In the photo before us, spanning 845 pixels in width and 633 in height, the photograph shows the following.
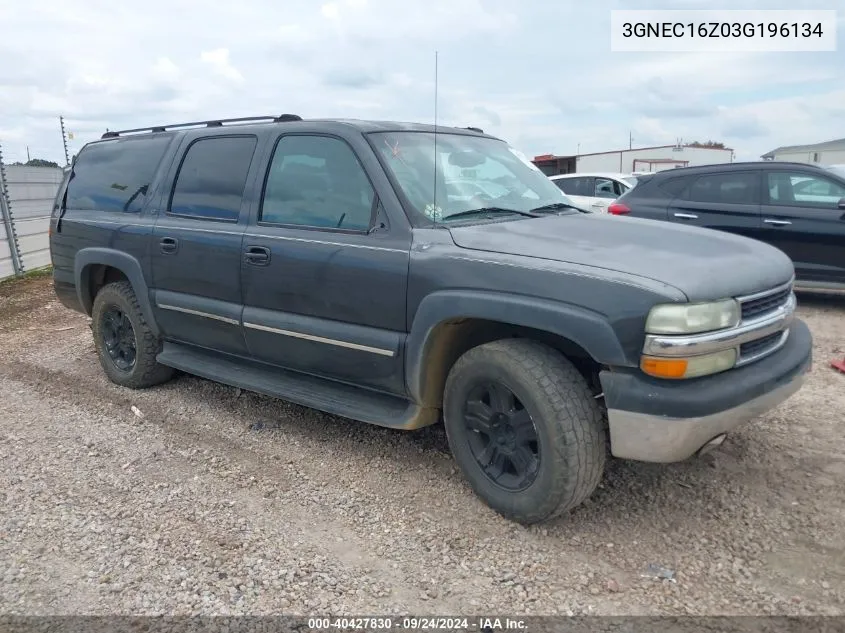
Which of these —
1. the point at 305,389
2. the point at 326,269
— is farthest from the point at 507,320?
the point at 305,389

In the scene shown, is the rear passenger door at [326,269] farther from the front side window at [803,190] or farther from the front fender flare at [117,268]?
the front side window at [803,190]

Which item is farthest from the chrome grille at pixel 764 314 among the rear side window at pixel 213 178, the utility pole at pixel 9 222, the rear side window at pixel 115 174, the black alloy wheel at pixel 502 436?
the utility pole at pixel 9 222

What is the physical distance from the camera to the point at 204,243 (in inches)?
166

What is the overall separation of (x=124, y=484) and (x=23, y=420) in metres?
1.51

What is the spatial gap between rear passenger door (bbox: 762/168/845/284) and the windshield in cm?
420

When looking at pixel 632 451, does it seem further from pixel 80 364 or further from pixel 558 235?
pixel 80 364

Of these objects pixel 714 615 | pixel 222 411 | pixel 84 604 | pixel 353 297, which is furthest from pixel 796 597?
pixel 222 411

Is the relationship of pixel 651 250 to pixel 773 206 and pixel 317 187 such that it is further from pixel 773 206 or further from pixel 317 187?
pixel 773 206

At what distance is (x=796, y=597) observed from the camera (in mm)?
2588

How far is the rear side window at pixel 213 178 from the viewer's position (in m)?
4.18

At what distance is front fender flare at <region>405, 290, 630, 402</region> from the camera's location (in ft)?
8.88

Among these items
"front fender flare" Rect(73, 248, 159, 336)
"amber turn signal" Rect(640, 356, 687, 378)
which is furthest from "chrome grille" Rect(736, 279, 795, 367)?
"front fender flare" Rect(73, 248, 159, 336)

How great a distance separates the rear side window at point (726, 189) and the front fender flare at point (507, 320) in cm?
565

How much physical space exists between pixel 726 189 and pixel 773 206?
1.79 feet
